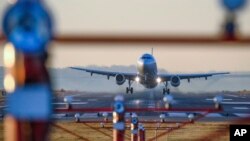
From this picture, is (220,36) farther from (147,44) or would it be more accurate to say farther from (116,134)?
(116,134)

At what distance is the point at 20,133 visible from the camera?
1.13 meters

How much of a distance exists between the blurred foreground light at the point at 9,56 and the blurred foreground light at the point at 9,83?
0.08ft

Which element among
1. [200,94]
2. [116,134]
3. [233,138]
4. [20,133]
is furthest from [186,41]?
[200,94]

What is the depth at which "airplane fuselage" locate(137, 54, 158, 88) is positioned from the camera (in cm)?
3697

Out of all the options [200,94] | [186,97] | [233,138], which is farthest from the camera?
[200,94]

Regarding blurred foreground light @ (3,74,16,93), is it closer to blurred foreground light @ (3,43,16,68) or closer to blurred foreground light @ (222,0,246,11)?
blurred foreground light @ (3,43,16,68)

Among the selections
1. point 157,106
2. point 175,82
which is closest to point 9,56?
point 157,106

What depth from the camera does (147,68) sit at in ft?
122

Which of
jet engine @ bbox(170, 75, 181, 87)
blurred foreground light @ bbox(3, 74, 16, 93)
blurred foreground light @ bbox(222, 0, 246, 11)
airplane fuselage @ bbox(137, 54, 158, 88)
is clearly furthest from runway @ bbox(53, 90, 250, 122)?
airplane fuselage @ bbox(137, 54, 158, 88)

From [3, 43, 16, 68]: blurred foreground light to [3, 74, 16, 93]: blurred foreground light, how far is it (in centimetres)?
2

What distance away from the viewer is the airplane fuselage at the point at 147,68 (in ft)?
121

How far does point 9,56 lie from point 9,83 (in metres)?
0.06

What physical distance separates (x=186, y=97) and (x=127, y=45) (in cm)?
5789

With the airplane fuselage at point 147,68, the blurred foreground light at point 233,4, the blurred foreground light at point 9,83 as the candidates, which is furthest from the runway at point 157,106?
the airplane fuselage at point 147,68
